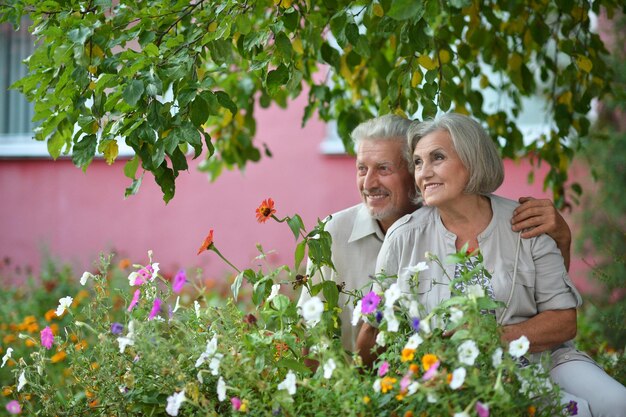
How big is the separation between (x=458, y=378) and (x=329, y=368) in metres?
0.31

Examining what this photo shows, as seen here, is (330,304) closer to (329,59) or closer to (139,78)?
(139,78)

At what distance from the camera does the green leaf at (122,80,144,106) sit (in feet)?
8.27

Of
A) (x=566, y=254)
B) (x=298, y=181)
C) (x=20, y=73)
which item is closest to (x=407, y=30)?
(x=566, y=254)

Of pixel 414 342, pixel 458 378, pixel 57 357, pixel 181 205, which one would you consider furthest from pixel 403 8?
pixel 181 205

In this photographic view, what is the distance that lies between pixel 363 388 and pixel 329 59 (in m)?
1.84

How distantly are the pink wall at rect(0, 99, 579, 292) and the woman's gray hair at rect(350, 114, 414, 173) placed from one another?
4.43 m

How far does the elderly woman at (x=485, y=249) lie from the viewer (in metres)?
2.69

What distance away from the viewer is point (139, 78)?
8.63 ft

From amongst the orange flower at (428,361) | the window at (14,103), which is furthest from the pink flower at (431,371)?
the window at (14,103)

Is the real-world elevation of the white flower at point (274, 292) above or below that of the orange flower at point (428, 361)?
A: below

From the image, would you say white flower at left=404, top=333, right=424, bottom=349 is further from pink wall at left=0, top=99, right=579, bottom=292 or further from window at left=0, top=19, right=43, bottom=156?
window at left=0, top=19, right=43, bottom=156

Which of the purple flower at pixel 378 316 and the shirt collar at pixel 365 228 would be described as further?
the shirt collar at pixel 365 228

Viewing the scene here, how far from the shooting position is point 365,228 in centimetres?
328

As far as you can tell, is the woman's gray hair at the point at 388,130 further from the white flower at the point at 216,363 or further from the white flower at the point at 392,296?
the white flower at the point at 216,363
